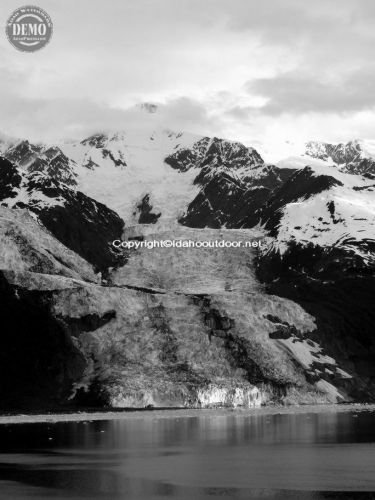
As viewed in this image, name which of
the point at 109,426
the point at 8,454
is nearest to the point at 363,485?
the point at 8,454

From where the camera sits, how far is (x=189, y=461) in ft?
402

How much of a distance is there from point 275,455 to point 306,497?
3310 centimetres

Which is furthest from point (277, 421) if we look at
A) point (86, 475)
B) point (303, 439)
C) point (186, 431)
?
point (86, 475)

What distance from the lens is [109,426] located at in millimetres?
181000

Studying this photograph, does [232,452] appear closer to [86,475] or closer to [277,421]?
[86,475]

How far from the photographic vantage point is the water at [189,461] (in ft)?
328

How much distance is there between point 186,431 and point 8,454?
42613 millimetres

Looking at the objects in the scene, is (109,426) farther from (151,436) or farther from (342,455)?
(342,455)

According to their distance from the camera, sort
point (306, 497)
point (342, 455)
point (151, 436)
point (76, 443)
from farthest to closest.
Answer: point (151, 436) → point (76, 443) → point (342, 455) → point (306, 497)

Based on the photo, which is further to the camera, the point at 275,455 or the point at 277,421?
the point at 277,421

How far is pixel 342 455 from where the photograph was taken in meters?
126

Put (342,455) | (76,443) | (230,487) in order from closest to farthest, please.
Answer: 1. (230,487)
2. (342,455)
3. (76,443)

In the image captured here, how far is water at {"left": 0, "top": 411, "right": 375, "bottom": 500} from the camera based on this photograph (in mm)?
100125

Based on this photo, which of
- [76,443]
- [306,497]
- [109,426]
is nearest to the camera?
[306,497]
